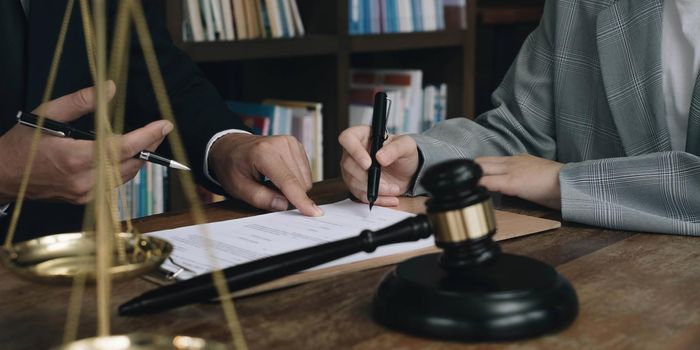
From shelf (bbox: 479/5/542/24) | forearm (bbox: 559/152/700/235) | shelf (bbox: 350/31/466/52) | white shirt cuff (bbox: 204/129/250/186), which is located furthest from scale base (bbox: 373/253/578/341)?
shelf (bbox: 479/5/542/24)

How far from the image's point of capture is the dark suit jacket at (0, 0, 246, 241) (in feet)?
5.33

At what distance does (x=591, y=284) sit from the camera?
0.82 metres

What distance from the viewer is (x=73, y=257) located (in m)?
0.62

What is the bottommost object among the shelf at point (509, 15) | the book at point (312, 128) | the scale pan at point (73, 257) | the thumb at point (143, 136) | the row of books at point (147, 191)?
the row of books at point (147, 191)

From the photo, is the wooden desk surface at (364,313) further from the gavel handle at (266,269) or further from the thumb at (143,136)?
the thumb at (143,136)

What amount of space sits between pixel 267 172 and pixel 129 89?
68 cm

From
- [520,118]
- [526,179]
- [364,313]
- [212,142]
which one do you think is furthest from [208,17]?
[364,313]

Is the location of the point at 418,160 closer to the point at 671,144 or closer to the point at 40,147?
the point at 671,144

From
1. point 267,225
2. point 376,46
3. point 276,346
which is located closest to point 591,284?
point 276,346

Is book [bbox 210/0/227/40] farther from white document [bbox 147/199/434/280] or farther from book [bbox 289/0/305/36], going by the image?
white document [bbox 147/199/434/280]

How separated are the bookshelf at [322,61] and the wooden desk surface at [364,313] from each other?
1.59 meters

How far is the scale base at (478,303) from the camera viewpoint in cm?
65

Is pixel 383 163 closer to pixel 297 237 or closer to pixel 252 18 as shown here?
pixel 297 237

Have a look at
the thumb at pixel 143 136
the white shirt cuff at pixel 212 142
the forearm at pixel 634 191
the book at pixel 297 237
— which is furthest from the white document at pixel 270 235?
the white shirt cuff at pixel 212 142
